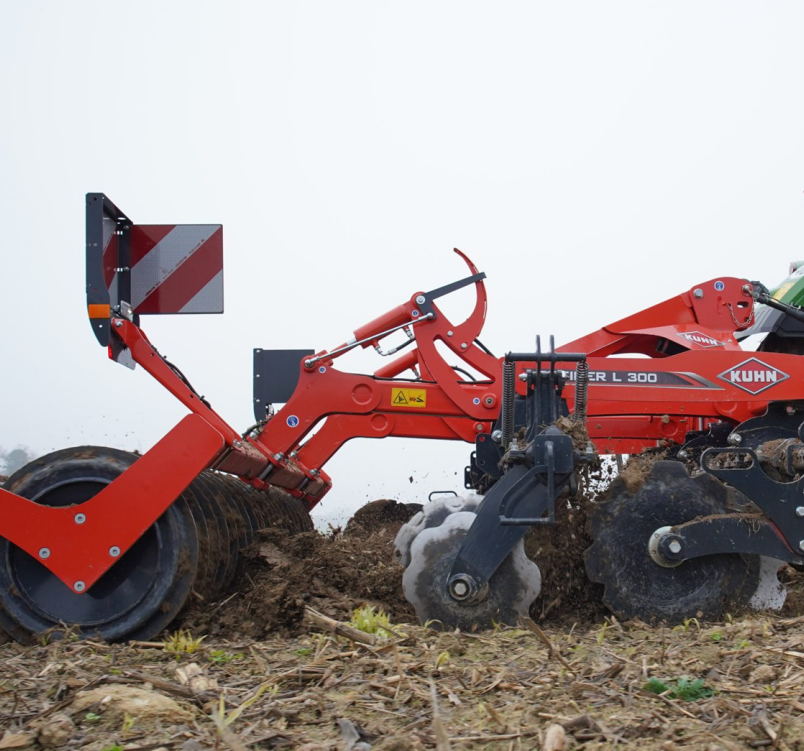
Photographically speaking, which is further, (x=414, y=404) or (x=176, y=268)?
(x=414, y=404)

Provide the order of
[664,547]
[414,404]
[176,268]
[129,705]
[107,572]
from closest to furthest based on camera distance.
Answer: [129,705], [664,547], [107,572], [176,268], [414,404]

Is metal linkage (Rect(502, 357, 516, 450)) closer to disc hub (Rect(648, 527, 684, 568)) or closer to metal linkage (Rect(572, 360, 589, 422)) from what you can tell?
metal linkage (Rect(572, 360, 589, 422))

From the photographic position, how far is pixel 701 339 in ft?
22.8

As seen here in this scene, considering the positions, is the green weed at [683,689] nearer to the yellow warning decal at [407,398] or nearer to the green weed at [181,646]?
the green weed at [181,646]

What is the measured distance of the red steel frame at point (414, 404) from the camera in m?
4.69

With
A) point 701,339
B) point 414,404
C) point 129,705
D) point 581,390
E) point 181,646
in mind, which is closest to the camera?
point 129,705

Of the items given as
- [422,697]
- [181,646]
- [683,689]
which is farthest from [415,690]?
[181,646]

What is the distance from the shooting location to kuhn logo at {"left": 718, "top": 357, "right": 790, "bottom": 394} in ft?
20.2

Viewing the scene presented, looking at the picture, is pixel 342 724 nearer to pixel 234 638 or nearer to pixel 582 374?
pixel 234 638

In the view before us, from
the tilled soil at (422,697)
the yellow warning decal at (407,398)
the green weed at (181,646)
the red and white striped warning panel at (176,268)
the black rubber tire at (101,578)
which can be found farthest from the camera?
the yellow warning decal at (407,398)

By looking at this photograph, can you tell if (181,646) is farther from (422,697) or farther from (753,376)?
(753,376)

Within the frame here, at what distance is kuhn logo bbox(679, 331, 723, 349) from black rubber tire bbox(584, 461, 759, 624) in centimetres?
223

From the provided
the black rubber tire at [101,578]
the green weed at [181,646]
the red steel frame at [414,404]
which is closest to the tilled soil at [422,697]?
the green weed at [181,646]

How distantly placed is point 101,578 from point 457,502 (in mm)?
2345
